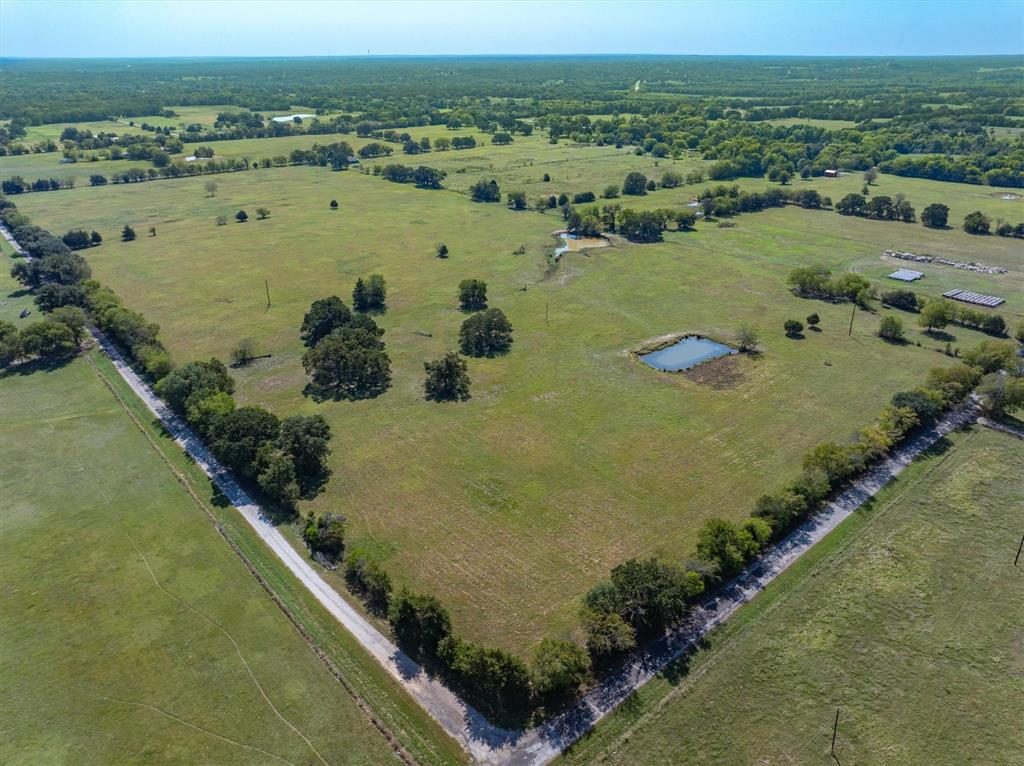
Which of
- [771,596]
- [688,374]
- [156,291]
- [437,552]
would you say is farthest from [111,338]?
[771,596]

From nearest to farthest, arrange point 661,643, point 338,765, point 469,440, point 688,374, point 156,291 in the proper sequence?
point 338,765 < point 661,643 < point 469,440 < point 688,374 < point 156,291

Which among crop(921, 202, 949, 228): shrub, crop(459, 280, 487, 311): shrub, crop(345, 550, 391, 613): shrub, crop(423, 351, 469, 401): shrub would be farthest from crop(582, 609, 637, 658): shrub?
crop(921, 202, 949, 228): shrub

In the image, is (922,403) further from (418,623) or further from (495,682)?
(418,623)

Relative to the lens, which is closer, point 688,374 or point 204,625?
point 204,625

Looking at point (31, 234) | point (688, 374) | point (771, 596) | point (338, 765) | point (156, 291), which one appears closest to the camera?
point (338, 765)

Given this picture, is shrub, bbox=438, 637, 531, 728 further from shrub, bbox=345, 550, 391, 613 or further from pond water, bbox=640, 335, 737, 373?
pond water, bbox=640, 335, 737, 373

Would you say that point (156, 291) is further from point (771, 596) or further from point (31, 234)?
point (771, 596)

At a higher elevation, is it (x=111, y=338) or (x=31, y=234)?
(x=31, y=234)
